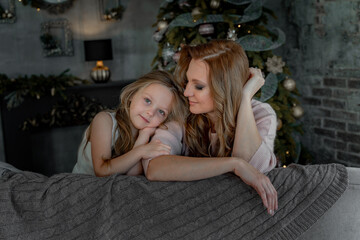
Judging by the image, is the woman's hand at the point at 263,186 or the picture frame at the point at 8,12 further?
the picture frame at the point at 8,12

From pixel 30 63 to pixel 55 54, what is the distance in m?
0.27

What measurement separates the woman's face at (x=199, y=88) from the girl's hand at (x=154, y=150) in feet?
0.63

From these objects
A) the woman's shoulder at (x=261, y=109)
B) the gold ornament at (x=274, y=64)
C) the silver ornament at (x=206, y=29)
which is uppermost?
the silver ornament at (x=206, y=29)

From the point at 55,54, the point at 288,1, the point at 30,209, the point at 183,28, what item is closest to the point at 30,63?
the point at 55,54

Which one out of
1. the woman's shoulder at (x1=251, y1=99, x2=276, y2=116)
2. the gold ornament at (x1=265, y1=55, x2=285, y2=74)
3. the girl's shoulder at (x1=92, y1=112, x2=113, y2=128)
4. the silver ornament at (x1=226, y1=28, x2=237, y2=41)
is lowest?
the girl's shoulder at (x1=92, y1=112, x2=113, y2=128)

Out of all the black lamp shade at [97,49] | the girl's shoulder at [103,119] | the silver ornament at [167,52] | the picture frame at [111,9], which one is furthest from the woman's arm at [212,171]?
the picture frame at [111,9]

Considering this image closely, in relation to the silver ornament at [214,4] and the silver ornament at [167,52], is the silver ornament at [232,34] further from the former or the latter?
the silver ornament at [167,52]

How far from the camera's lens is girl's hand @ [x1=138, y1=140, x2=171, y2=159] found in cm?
179

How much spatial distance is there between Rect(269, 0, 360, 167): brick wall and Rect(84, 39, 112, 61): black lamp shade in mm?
1915

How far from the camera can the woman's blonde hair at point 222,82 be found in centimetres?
176

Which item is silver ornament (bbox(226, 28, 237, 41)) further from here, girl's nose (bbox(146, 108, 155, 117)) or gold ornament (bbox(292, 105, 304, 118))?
girl's nose (bbox(146, 108, 155, 117))

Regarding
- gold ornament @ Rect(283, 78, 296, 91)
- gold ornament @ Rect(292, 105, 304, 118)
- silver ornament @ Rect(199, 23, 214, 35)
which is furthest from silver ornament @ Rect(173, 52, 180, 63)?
gold ornament @ Rect(292, 105, 304, 118)

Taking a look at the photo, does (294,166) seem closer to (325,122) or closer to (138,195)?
(138,195)

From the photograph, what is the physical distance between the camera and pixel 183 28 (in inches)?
142
